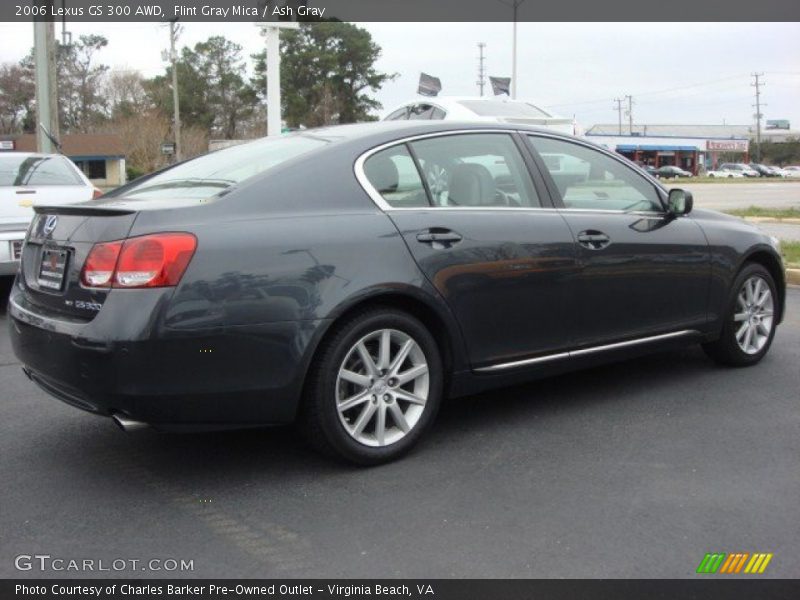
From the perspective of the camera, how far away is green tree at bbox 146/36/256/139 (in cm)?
6900

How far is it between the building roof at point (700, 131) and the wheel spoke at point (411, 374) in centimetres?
10127

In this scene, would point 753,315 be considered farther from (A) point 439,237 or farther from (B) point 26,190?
(B) point 26,190

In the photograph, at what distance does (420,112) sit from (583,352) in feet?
25.5

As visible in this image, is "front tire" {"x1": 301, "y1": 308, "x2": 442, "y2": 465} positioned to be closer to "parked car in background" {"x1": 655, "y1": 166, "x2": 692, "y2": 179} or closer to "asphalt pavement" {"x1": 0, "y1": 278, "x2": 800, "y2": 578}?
"asphalt pavement" {"x1": 0, "y1": 278, "x2": 800, "y2": 578}

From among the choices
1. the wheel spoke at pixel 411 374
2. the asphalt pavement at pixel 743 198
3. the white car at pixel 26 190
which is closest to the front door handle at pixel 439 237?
the wheel spoke at pixel 411 374

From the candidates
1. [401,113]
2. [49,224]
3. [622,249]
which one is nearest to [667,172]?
[401,113]

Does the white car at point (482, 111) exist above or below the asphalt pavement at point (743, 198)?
above

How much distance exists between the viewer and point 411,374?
3.85m

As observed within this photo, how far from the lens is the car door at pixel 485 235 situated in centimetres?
394

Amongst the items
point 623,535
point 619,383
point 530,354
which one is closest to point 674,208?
point 619,383

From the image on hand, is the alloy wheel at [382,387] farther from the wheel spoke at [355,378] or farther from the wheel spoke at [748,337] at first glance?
the wheel spoke at [748,337]

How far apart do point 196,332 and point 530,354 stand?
177cm

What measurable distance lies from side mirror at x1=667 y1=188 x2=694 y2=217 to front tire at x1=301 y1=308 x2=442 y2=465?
193cm

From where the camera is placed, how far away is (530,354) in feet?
14.1
